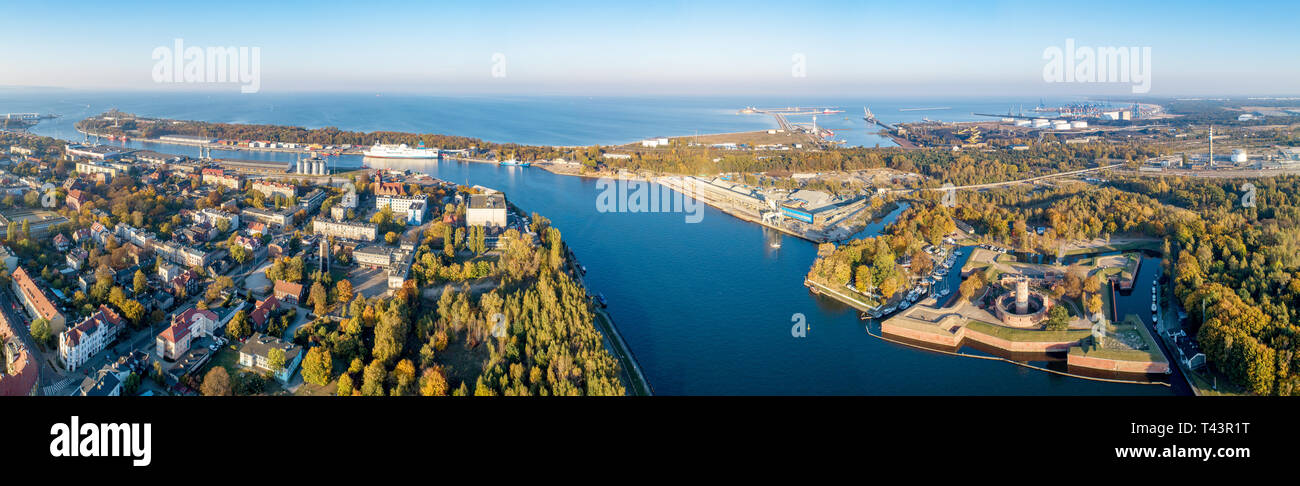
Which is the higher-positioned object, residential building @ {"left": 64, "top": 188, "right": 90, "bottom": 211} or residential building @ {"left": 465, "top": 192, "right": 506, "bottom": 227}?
residential building @ {"left": 64, "top": 188, "right": 90, "bottom": 211}

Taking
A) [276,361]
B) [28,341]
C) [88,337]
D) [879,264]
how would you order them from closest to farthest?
[276,361], [88,337], [28,341], [879,264]

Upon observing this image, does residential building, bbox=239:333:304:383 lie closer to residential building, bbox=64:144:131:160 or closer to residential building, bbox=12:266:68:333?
residential building, bbox=12:266:68:333

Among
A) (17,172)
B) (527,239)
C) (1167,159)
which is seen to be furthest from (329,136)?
(1167,159)

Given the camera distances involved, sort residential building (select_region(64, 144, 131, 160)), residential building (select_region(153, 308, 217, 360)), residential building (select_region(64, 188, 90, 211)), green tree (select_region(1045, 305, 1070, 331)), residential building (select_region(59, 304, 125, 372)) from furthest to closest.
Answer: residential building (select_region(64, 144, 131, 160)) < residential building (select_region(64, 188, 90, 211)) < green tree (select_region(1045, 305, 1070, 331)) < residential building (select_region(153, 308, 217, 360)) < residential building (select_region(59, 304, 125, 372))

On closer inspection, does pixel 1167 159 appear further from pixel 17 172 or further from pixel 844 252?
pixel 17 172

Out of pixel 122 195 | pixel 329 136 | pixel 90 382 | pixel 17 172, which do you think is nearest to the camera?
pixel 90 382

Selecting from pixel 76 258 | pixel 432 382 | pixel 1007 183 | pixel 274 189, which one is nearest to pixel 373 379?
pixel 432 382

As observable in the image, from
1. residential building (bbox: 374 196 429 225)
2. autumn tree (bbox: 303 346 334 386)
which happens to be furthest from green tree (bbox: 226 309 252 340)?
residential building (bbox: 374 196 429 225)

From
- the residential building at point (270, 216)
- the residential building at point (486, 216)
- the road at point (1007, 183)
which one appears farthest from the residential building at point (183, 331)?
the road at point (1007, 183)

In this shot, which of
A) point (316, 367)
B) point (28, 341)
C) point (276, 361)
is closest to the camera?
point (316, 367)

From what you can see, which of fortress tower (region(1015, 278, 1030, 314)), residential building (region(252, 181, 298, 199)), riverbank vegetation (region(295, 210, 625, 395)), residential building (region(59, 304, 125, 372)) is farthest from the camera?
residential building (region(252, 181, 298, 199))

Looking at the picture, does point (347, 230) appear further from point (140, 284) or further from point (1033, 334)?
point (1033, 334)
